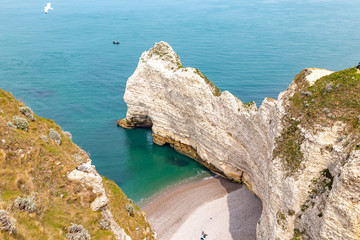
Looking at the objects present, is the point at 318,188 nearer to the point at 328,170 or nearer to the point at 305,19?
the point at 328,170

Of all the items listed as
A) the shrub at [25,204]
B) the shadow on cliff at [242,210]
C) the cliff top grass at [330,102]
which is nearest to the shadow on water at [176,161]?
the shadow on cliff at [242,210]

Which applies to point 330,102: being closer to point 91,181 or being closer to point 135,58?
point 91,181

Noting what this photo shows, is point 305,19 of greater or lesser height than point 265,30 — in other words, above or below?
above

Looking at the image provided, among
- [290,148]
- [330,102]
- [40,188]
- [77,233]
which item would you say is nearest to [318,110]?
[330,102]

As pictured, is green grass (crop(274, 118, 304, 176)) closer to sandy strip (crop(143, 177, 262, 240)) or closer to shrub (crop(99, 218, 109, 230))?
sandy strip (crop(143, 177, 262, 240))

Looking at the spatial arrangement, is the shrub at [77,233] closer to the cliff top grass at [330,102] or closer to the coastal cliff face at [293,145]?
the coastal cliff face at [293,145]

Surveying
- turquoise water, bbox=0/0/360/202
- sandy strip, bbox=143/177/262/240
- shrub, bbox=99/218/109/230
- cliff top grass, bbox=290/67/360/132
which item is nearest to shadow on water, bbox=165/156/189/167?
turquoise water, bbox=0/0/360/202

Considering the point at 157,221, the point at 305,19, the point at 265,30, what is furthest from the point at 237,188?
the point at 305,19
